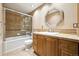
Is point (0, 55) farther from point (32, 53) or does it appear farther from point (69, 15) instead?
point (69, 15)

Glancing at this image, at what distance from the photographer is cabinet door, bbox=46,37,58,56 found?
2.00 meters

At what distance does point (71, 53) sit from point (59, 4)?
71cm

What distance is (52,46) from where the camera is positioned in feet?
6.64

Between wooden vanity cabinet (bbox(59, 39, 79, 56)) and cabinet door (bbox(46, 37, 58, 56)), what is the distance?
68mm

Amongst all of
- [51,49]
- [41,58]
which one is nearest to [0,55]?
[41,58]

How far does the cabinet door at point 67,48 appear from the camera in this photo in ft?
6.08

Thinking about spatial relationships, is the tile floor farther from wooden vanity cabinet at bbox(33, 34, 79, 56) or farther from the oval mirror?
the oval mirror

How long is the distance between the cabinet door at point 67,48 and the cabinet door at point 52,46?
7 centimetres

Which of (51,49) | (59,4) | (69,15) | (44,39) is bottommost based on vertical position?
(51,49)

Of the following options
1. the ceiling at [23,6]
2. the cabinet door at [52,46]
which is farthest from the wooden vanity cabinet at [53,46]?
the ceiling at [23,6]

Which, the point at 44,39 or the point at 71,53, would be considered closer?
the point at 71,53

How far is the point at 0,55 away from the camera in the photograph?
202 cm

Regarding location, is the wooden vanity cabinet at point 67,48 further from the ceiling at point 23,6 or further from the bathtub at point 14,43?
the ceiling at point 23,6

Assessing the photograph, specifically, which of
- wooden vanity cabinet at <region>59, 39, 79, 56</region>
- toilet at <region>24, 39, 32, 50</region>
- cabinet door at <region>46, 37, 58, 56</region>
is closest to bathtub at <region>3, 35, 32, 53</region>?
toilet at <region>24, 39, 32, 50</region>
